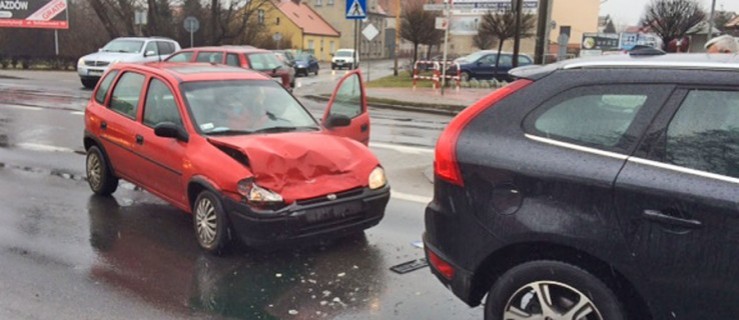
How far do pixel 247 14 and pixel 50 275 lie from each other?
37873 millimetres

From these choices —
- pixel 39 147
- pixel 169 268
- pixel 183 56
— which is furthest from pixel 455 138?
pixel 183 56

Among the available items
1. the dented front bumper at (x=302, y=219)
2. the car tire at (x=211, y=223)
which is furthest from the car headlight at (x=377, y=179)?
the car tire at (x=211, y=223)

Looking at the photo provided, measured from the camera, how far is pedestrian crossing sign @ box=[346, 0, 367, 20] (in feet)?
56.0

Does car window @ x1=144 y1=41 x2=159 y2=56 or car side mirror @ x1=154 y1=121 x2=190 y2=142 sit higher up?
car window @ x1=144 y1=41 x2=159 y2=56

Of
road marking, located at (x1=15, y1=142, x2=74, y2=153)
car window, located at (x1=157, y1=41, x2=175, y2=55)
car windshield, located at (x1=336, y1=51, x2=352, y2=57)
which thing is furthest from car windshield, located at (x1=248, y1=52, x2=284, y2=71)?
car windshield, located at (x1=336, y1=51, x2=352, y2=57)

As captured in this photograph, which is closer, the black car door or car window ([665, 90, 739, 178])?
the black car door

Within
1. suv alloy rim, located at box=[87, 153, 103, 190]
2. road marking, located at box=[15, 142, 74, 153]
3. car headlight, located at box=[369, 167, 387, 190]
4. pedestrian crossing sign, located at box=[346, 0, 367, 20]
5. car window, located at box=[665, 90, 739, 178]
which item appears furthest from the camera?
pedestrian crossing sign, located at box=[346, 0, 367, 20]

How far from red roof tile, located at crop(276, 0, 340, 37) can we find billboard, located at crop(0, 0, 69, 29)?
37679 millimetres

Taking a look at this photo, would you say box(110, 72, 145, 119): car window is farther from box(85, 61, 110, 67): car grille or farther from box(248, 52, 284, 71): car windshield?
box(85, 61, 110, 67): car grille

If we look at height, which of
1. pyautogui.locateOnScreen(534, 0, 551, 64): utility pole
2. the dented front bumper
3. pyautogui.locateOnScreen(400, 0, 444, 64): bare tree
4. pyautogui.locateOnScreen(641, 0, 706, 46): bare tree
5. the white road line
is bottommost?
the white road line

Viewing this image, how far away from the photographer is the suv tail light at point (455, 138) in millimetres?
3378

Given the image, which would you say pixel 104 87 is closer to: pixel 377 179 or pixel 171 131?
pixel 171 131

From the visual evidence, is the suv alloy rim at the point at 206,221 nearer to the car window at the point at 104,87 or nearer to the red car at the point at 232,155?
the red car at the point at 232,155

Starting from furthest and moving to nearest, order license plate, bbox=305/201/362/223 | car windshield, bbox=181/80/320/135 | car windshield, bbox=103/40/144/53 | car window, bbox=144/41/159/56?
1. car windshield, bbox=103/40/144/53
2. car window, bbox=144/41/159/56
3. car windshield, bbox=181/80/320/135
4. license plate, bbox=305/201/362/223
